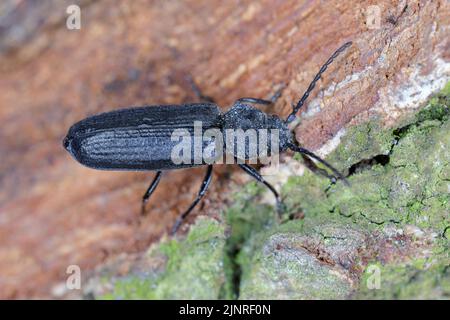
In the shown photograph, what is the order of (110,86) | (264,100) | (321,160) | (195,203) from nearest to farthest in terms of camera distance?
1. (321,160)
2. (195,203)
3. (264,100)
4. (110,86)

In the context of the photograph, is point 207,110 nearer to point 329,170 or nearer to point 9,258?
point 329,170

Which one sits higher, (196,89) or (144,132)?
(196,89)

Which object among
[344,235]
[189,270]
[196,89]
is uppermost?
[196,89]

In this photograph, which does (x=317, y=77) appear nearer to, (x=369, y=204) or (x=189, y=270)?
(x=369, y=204)

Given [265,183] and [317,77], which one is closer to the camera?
[317,77]

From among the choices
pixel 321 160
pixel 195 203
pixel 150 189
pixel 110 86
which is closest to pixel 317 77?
pixel 321 160

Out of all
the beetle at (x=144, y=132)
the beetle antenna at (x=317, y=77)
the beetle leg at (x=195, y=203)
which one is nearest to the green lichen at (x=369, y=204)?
the beetle antenna at (x=317, y=77)

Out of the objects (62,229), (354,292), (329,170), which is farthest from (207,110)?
(354,292)

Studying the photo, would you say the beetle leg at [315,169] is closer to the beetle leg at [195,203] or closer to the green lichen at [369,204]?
the green lichen at [369,204]
